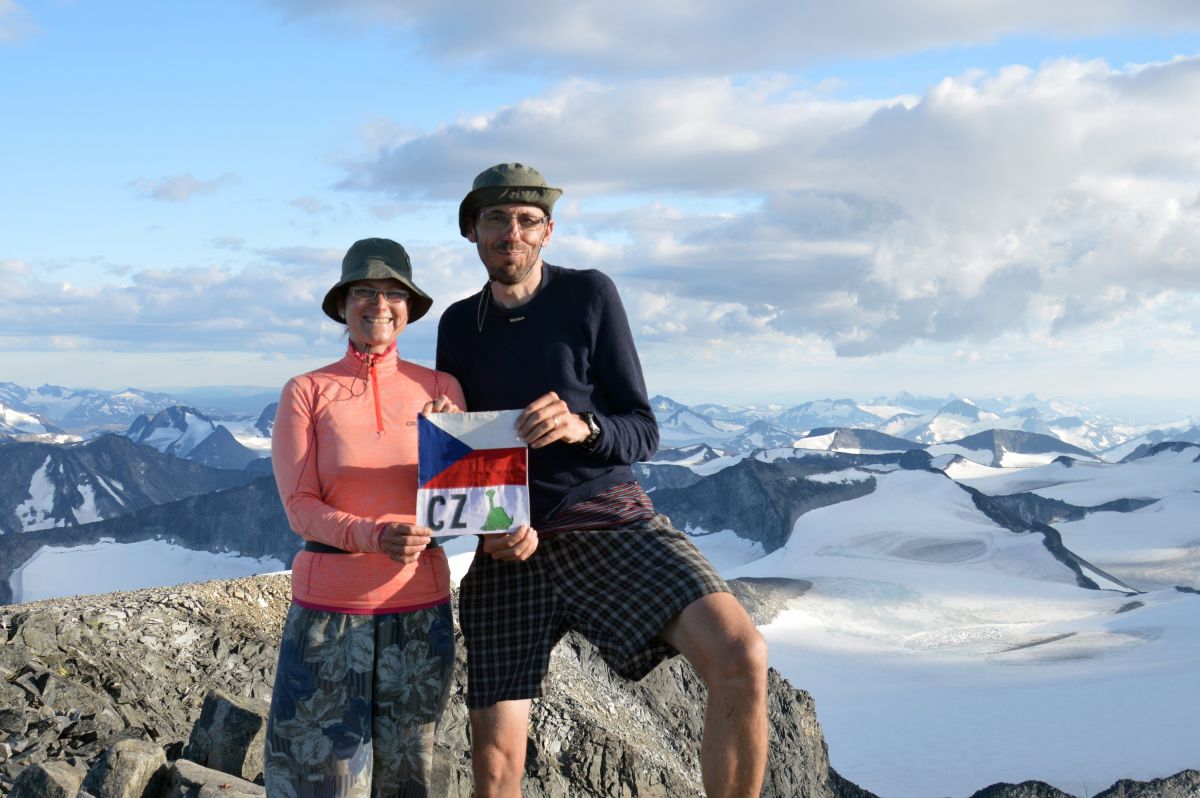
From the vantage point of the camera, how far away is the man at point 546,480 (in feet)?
17.4

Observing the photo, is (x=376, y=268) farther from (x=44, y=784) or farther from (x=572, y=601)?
(x=44, y=784)

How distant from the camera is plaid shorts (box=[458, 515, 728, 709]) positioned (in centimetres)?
516

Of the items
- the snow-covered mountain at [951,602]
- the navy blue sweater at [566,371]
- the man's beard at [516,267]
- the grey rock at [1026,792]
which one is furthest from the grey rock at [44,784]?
the snow-covered mountain at [951,602]

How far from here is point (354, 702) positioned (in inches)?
201

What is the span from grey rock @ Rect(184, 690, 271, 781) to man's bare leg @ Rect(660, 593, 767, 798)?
4.68 metres

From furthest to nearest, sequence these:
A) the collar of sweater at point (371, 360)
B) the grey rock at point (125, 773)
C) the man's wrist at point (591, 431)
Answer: the grey rock at point (125, 773) → the collar of sweater at point (371, 360) → the man's wrist at point (591, 431)

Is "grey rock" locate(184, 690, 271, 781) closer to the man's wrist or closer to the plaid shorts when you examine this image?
the plaid shorts

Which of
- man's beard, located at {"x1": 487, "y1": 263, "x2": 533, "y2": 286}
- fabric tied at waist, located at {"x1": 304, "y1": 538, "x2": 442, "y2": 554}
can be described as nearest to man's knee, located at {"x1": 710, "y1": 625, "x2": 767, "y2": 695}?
fabric tied at waist, located at {"x1": 304, "y1": 538, "x2": 442, "y2": 554}

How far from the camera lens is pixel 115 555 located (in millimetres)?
155875

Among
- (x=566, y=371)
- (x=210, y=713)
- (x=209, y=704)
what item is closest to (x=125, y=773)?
(x=210, y=713)

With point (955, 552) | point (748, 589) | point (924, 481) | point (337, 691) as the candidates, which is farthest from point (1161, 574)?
point (337, 691)

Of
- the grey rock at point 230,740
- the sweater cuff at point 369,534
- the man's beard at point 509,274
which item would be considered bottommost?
the grey rock at point 230,740

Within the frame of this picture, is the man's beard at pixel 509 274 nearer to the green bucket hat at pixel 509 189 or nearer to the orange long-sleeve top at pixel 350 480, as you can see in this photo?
the green bucket hat at pixel 509 189

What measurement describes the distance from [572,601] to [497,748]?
84 cm
